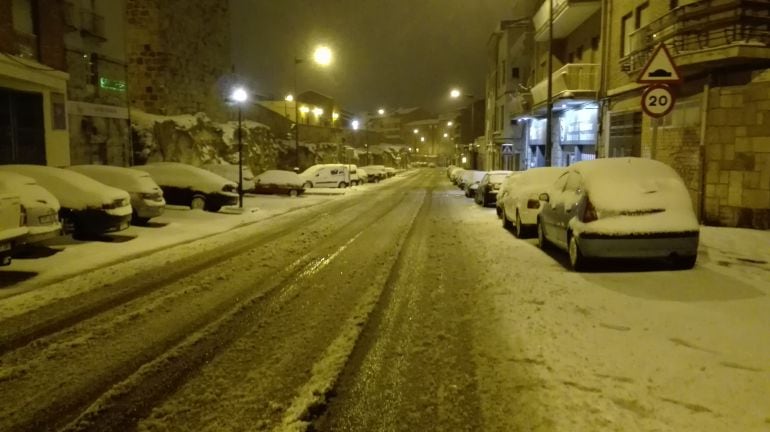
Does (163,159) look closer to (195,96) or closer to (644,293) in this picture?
(195,96)

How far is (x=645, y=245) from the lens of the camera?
29.4 ft

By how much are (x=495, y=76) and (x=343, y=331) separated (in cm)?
5761

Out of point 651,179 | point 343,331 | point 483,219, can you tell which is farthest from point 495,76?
point 343,331

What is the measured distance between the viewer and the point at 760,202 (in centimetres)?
1394

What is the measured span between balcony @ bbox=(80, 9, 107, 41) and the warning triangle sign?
21.7 m

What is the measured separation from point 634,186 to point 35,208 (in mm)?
9439

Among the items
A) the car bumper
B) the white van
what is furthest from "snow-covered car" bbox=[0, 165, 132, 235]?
the white van

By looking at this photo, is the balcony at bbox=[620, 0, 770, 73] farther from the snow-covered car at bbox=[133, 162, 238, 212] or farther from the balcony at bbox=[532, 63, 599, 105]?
the snow-covered car at bbox=[133, 162, 238, 212]

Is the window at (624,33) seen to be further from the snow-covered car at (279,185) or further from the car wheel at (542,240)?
the snow-covered car at (279,185)

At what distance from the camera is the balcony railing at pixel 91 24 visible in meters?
24.0

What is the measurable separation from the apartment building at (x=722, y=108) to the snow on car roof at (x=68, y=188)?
11.6 m

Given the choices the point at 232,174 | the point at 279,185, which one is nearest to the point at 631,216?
the point at 232,174

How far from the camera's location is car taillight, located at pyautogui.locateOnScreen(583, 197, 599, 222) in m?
9.26

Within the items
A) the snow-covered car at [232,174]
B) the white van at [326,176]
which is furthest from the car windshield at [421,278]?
the white van at [326,176]
